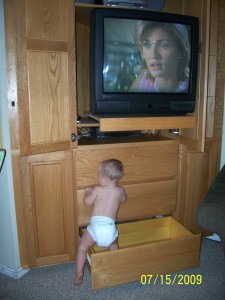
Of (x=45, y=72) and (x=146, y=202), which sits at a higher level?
(x=45, y=72)

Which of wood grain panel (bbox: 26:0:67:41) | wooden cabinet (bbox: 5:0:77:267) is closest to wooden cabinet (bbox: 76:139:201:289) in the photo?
wooden cabinet (bbox: 5:0:77:267)

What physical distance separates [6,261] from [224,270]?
1285 millimetres

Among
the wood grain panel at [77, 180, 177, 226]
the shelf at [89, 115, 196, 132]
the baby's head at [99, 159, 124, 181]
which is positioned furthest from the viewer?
the wood grain panel at [77, 180, 177, 226]

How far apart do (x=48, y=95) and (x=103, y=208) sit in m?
0.69

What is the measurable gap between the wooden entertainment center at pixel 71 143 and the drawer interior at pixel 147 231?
0.06 meters

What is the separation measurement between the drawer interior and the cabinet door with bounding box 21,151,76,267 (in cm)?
35

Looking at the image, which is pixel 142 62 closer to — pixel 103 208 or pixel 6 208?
pixel 103 208

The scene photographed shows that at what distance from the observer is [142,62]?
1.46m

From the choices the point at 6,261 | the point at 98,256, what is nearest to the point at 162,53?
the point at 98,256

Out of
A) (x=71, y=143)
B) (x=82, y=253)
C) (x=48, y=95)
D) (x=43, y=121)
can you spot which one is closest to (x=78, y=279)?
(x=82, y=253)

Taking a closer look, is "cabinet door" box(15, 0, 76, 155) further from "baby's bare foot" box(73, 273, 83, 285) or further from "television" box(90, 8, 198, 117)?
"baby's bare foot" box(73, 273, 83, 285)

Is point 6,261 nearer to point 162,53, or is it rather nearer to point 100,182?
point 100,182

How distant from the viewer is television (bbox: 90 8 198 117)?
1.37 metres

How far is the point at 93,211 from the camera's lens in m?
1.55
